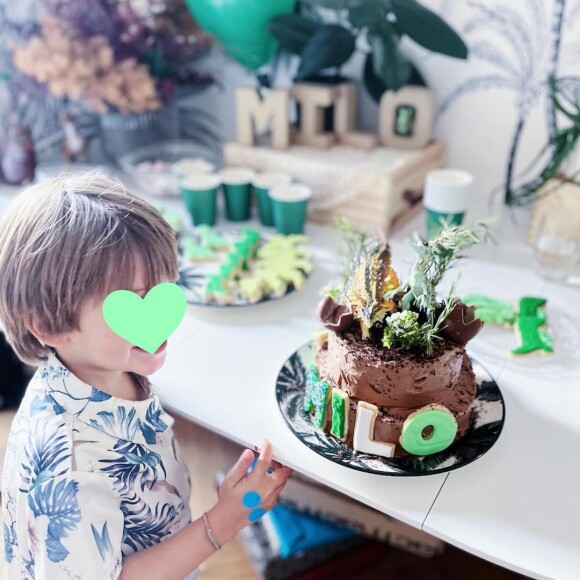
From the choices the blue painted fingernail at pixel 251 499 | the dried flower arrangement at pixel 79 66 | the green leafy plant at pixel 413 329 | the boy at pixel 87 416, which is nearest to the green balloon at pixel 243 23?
the dried flower arrangement at pixel 79 66

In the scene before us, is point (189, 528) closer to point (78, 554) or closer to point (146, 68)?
point (78, 554)

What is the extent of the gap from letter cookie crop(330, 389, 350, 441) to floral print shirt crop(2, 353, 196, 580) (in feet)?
0.68

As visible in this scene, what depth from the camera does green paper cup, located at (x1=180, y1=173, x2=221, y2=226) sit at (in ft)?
3.93

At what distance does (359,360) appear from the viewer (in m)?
0.66

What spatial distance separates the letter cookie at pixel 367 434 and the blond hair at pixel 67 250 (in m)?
0.25

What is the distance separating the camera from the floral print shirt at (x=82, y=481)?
60 cm

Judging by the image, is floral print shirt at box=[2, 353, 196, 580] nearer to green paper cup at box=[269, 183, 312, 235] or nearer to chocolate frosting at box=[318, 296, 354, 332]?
chocolate frosting at box=[318, 296, 354, 332]

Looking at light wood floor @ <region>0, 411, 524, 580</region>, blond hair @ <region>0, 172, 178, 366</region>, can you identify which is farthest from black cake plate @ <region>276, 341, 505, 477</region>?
light wood floor @ <region>0, 411, 524, 580</region>

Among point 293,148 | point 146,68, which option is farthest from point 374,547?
point 146,68

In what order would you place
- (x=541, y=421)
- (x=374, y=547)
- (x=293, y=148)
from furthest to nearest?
1. (x=293, y=148)
2. (x=374, y=547)
3. (x=541, y=421)

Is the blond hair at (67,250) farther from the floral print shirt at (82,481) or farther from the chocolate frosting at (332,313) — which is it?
the chocolate frosting at (332,313)

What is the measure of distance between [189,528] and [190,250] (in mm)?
514

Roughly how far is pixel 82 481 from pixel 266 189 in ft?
2.37

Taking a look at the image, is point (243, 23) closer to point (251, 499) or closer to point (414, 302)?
point (414, 302)
